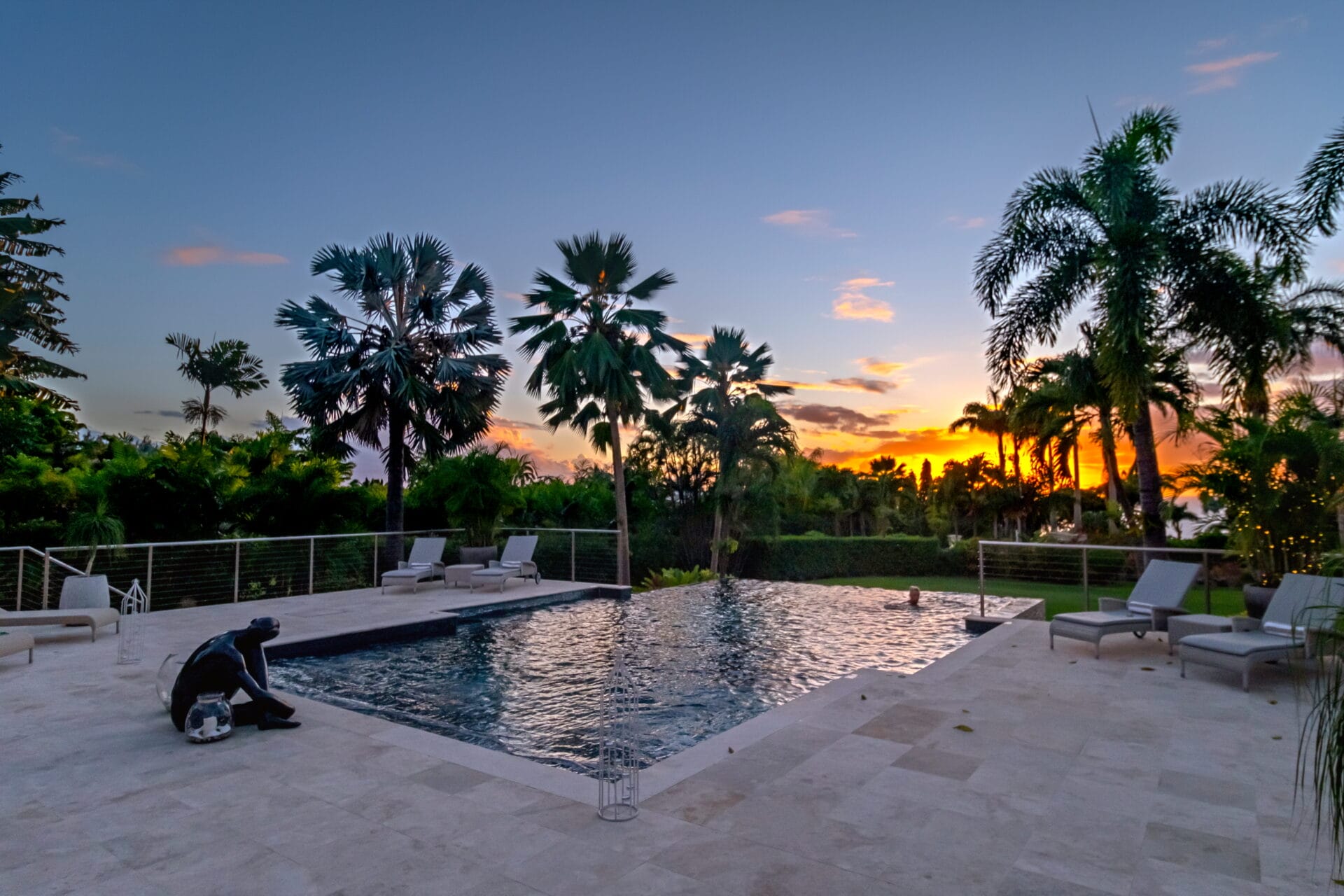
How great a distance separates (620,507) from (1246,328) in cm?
1215

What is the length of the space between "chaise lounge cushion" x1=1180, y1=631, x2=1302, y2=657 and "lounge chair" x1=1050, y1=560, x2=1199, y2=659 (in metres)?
0.90

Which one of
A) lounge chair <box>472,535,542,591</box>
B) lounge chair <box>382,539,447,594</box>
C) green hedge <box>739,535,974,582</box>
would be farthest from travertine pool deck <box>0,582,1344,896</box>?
green hedge <box>739,535,974,582</box>

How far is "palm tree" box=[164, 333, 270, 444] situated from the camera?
33.8 metres

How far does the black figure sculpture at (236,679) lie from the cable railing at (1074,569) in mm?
7853

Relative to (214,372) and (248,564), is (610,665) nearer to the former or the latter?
(248,564)

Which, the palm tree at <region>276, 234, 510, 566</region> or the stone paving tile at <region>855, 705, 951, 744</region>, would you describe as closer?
the stone paving tile at <region>855, 705, 951, 744</region>

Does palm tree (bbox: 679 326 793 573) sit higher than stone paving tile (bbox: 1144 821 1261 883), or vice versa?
palm tree (bbox: 679 326 793 573)

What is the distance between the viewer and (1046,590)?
57.7ft

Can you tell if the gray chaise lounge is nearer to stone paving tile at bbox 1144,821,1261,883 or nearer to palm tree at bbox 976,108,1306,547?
stone paving tile at bbox 1144,821,1261,883

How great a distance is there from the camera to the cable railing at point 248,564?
10.6m

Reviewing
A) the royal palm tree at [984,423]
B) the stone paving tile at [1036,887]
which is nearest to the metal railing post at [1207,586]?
the stone paving tile at [1036,887]

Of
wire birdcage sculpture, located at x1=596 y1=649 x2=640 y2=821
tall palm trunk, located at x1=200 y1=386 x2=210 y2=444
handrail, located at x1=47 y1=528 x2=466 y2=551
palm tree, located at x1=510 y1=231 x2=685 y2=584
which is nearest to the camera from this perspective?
wire birdcage sculpture, located at x1=596 y1=649 x2=640 y2=821

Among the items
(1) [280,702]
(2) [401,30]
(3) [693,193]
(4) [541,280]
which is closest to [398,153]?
(2) [401,30]

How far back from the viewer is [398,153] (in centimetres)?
1348
